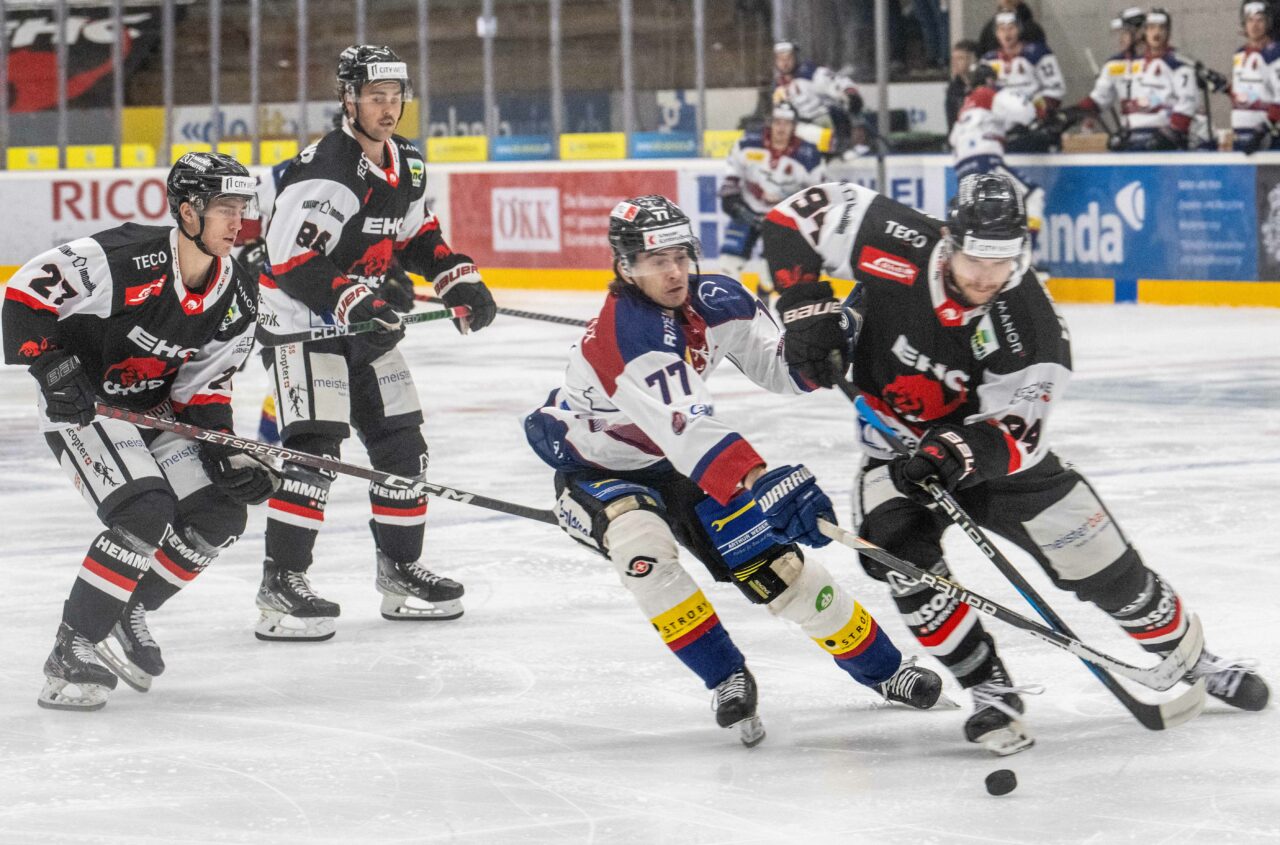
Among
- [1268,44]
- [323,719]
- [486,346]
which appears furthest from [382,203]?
[1268,44]

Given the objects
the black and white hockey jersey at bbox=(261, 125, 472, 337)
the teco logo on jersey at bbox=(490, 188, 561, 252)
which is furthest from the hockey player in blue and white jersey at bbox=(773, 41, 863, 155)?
the black and white hockey jersey at bbox=(261, 125, 472, 337)

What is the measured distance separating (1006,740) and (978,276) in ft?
2.46

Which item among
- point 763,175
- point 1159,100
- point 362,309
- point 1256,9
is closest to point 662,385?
point 362,309

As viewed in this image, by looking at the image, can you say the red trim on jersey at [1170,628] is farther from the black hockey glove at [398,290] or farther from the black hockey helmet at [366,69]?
the black hockey glove at [398,290]

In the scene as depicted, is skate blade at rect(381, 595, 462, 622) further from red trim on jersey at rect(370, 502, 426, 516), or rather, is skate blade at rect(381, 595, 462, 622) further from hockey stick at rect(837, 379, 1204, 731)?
hockey stick at rect(837, 379, 1204, 731)

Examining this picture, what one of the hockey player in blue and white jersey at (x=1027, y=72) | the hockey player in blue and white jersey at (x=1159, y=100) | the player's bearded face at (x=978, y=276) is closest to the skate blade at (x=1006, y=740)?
the player's bearded face at (x=978, y=276)

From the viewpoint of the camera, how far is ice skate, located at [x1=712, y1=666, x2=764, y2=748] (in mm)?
3189

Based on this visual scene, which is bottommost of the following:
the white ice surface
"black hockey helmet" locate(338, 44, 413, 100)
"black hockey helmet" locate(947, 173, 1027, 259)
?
the white ice surface

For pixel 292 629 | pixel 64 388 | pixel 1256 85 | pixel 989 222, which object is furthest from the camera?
pixel 1256 85

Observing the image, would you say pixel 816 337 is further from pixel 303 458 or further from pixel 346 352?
pixel 346 352

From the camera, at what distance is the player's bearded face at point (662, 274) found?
10.4ft

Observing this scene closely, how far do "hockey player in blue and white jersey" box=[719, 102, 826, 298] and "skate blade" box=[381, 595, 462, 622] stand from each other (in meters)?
A: 6.77

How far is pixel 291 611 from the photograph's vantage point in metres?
4.11

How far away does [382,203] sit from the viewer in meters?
4.40
